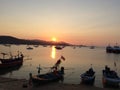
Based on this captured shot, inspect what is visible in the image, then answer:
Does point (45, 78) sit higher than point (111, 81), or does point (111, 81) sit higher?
point (45, 78)

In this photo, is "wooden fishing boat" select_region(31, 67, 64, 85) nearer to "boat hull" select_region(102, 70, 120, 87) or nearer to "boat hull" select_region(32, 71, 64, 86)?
"boat hull" select_region(32, 71, 64, 86)

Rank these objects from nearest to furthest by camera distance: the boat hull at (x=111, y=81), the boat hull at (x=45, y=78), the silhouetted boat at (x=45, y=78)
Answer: the silhouetted boat at (x=45, y=78) → the boat hull at (x=45, y=78) → the boat hull at (x=111, y=81)

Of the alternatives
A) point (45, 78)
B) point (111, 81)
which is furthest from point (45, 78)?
point (111, 81)

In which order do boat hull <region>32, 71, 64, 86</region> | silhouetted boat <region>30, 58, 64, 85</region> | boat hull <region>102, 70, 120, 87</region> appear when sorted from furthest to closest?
boat hull <region>102, 70, 120, 87</region>, boat hull <region>32, 71, 64, 86</region>, silhouetted boat <region>30, 58, 64, 85</region>

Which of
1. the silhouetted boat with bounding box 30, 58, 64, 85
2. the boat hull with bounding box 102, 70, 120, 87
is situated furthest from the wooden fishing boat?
the boat hull with bounding box 102, 70, 120, 87

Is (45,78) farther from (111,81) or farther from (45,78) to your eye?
(111,81)

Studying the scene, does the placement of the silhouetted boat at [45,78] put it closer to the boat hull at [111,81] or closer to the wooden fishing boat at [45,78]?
the wooden fishing boat at [45,78]

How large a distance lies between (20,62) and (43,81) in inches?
1280

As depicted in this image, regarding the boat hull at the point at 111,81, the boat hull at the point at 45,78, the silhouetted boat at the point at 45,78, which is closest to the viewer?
Result: the silhouetted boat at the point at 45,78

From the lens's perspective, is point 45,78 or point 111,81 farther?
point 111,81

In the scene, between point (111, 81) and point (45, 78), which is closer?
point (45, 78)

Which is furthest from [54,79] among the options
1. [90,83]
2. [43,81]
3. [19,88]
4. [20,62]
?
[20,62]

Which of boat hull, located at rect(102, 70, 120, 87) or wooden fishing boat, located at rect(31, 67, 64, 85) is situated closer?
wooden fishing boat, located at rect(31, 67, 64, 85)

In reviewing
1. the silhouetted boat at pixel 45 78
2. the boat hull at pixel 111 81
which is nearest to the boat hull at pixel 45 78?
the silhouetted boat at pixel 45 78
